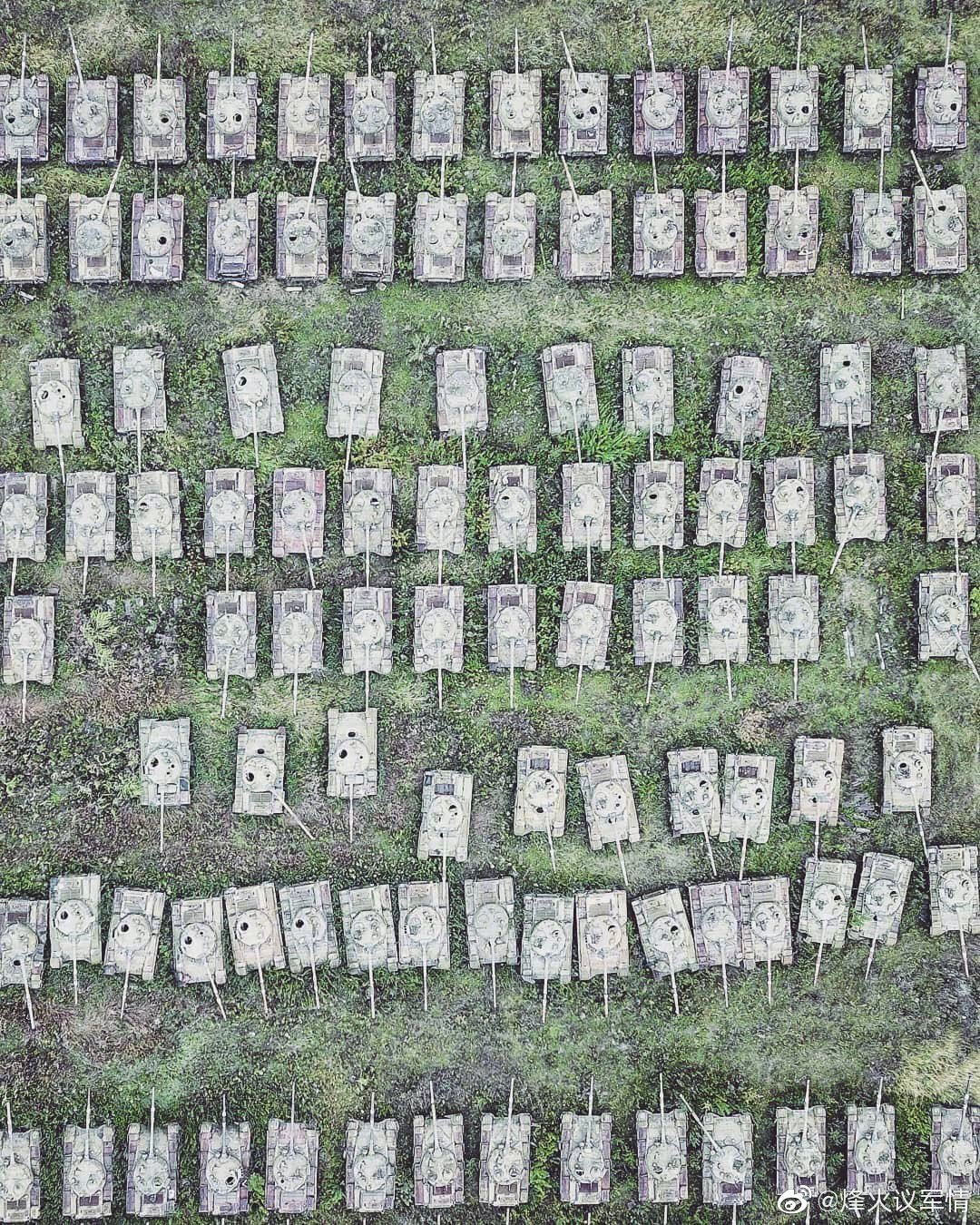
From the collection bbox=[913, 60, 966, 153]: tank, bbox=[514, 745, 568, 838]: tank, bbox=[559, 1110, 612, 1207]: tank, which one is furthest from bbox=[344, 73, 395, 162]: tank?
bbox=[559, 1110, 612, 1207]: tank

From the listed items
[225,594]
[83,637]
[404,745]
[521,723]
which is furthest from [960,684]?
[83,637]

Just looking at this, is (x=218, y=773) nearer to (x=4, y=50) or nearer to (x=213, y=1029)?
(x=213, y=1029)

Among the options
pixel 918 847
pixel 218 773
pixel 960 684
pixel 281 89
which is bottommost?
pixel 918 847

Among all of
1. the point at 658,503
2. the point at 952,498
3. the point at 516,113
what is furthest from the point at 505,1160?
the point at 516,113

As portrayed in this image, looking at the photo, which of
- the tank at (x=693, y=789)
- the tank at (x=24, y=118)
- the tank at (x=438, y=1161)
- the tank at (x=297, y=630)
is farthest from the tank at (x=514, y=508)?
the tank at (x=438, y=1161)

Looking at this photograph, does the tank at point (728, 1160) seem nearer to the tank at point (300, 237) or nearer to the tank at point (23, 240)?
the tank at point (300, 237)

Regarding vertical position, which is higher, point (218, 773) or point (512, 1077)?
point (218, 773)

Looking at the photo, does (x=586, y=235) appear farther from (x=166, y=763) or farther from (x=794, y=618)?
(x=166, y=763)

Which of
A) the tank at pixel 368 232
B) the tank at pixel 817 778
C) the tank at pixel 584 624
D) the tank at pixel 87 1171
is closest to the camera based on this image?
the tank at pixel 87 1171
